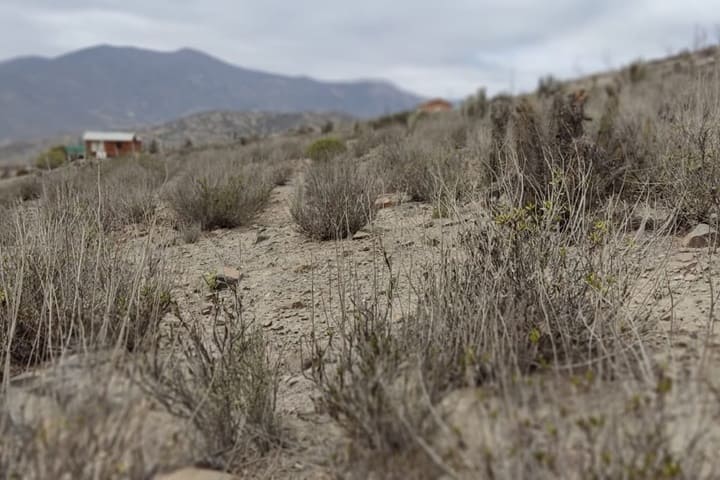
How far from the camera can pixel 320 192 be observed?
16.9ft

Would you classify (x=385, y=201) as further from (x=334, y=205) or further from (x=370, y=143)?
(x=370, y=143)

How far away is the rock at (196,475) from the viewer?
1735 millimetres

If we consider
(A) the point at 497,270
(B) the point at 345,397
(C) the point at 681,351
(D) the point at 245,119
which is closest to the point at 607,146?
(A) the point at 497,270

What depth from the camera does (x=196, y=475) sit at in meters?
1.79

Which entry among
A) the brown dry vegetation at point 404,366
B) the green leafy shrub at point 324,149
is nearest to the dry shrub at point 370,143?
the green leafy shrub at point 324,149

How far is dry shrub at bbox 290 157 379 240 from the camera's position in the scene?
4.84m

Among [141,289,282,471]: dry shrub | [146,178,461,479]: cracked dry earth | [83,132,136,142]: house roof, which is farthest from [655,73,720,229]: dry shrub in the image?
[83,132,136,142]: house roof

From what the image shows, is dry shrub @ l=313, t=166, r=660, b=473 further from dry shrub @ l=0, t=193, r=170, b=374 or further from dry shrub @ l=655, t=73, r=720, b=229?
dry shrub @ l=655, t=73, r=720, b=229

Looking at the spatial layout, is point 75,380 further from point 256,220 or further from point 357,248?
point 256,220

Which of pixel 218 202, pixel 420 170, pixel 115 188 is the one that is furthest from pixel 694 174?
pixel 115 188

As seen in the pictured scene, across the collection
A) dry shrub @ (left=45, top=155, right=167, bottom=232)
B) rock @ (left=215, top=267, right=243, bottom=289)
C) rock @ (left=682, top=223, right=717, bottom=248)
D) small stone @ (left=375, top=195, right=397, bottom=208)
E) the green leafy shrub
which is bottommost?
rock @ (left=215, top=267, right=243, bottom=289)

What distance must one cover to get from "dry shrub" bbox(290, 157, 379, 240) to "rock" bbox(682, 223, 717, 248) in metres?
2.28

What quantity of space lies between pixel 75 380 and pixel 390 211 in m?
3.73

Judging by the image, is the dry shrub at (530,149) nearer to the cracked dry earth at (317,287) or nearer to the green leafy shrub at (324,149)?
the cracked dry earth at (317,287)
